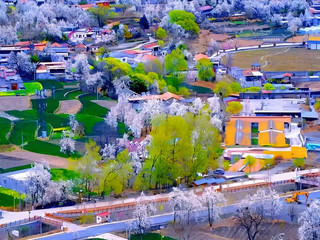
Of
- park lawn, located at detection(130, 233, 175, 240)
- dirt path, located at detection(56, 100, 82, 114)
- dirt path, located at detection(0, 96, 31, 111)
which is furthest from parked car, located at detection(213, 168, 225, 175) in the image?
dirt path, located at detection(0, 96, 31, 111)

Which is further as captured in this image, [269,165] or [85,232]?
[269,165]

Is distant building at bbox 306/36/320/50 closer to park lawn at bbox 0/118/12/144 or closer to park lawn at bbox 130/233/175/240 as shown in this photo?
park lawn at bbox 0/118/12/144

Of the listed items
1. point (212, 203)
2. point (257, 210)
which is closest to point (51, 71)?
point (212, 203)

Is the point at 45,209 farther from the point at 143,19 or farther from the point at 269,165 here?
the point at 143,19

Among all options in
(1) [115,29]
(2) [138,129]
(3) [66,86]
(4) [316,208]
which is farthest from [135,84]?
(4) [316,208]

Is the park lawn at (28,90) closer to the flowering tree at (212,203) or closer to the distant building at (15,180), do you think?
the distant building at (15,180)

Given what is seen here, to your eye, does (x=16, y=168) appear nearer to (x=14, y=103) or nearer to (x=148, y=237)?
(x=148, y=237)
